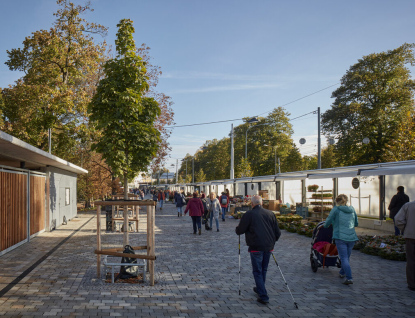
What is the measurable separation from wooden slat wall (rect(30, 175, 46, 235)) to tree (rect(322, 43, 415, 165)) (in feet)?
91.3

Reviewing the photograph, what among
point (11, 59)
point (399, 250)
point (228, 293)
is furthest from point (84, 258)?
point (11, 59)

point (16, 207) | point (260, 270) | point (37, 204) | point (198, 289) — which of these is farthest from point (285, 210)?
point (260, 270)

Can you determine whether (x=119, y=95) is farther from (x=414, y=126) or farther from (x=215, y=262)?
(x=414, y=126)

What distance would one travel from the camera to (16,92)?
22.6m

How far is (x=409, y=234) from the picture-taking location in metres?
7.93

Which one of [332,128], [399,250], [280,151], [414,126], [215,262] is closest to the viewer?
[215,262]

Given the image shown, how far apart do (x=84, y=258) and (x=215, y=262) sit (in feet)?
11.1

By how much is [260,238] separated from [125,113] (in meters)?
4.01

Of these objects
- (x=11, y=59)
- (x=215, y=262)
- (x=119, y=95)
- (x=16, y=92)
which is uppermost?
(x=11, y=59)

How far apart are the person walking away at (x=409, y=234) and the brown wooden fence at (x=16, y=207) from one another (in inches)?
382

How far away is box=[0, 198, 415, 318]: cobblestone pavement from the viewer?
245 inches

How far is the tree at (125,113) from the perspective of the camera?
9.01 m

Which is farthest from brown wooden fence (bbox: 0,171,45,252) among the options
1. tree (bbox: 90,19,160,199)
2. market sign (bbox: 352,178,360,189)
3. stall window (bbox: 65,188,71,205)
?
market sign (bbox: 352,178,360,189)

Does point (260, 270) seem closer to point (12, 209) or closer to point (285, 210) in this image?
point (12, 209)
